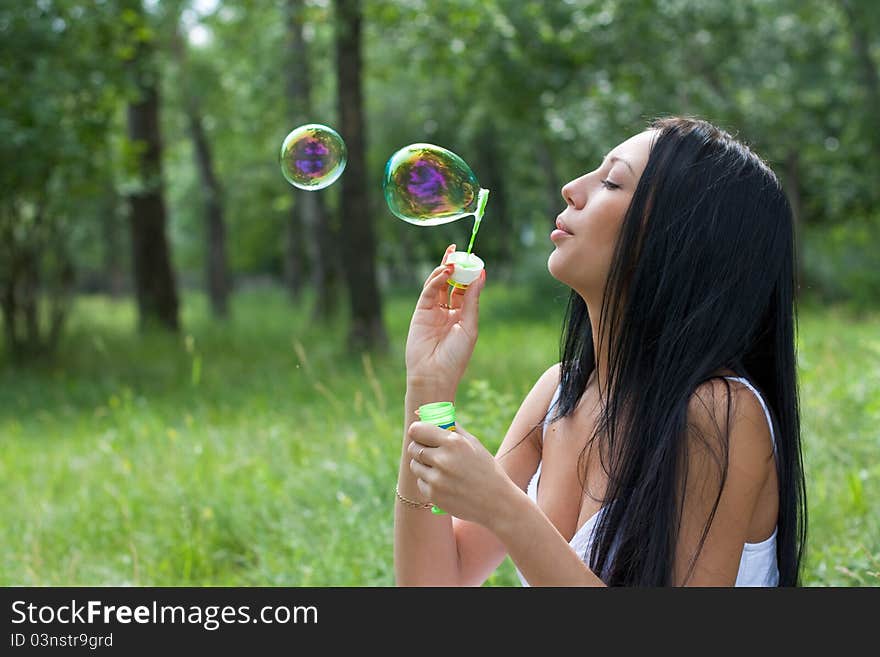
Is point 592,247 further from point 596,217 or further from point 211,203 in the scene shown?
point 211,203

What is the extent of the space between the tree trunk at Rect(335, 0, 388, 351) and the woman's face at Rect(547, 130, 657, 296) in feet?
25.3

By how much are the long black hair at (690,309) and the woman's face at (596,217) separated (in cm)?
2

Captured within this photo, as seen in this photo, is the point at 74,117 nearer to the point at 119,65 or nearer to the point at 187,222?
the point at 119,65

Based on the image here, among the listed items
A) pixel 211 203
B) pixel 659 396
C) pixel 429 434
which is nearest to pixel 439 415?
pixel 429 434

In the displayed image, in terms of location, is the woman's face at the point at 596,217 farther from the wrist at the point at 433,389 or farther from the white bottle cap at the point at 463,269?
the wrist at the point at 433,389

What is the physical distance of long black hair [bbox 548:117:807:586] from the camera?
1814mm

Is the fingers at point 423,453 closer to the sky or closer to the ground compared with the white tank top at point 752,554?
closer to the sky

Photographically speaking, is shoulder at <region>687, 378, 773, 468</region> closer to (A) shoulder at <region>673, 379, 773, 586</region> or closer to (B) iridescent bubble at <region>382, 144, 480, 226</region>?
(A) shoulder at <region>673, 379, 773, 586</region>

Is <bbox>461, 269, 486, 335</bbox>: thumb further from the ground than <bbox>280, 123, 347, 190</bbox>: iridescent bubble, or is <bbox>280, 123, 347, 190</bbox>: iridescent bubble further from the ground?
<bbox>280, 123, 347, 190</bbox>: iridescent bubble

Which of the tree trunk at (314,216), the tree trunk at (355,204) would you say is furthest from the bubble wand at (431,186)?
the tree trunk at (314,216)

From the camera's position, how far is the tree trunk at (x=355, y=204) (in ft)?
31.6

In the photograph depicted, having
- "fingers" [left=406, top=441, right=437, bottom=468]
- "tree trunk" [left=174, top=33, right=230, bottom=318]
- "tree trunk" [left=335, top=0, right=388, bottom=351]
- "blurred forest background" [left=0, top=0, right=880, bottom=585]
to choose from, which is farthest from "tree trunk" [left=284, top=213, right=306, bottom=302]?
"fingers" [left=406, top=441, right=437, bottom=468]

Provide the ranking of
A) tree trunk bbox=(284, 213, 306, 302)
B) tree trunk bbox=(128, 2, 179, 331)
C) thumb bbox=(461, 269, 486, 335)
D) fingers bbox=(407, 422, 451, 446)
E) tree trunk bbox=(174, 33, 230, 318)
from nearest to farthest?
fingers bbox=(407, 422, 451, 446) → thumb bbox=(461, 269, 486, 335) → tree trunk bbox=(128, 2, 179, 331) → tree trunk bbox=(174, 33, 230, 318) → tree trunk bbox=(284, 213, 306, 302)
